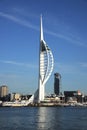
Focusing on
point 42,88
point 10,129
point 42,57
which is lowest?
point 10,129

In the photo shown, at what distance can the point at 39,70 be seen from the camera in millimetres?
107250

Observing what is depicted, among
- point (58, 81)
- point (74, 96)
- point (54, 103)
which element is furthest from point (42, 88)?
point (58, 81)

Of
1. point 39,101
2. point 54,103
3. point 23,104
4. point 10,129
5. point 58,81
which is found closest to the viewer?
point 10,129

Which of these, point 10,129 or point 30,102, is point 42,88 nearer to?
point 30,102

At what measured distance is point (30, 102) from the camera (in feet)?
410

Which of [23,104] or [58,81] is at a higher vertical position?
[58,81]

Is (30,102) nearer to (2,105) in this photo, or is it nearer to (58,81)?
(2,105)

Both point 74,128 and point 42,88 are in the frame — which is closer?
point 74,128

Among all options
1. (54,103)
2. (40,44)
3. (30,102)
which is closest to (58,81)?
(54,103)

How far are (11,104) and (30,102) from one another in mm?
13072

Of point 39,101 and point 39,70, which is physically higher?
point 39,70

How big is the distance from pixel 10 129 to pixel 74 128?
18.1ft

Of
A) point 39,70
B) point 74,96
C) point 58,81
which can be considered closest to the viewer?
point 39,70

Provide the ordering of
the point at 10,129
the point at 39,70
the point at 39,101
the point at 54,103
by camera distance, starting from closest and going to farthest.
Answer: the point at 10,129, the point at 39,70, the point at 39,101, the point at 54,103
